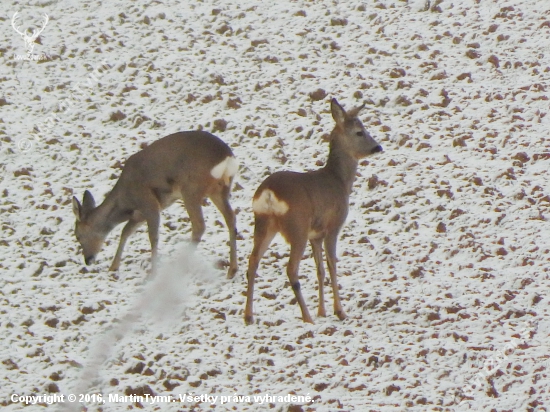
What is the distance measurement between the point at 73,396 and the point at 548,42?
9146mm

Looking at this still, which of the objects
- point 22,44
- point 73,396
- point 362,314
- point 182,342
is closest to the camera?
point 73,396

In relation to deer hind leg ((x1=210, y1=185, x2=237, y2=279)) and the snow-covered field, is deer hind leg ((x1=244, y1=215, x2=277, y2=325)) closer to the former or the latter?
the snow-covered field

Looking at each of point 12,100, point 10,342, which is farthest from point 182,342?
point 12,100

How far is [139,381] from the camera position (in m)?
6.89

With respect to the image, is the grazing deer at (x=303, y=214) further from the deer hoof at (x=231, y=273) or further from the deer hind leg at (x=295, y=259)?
the deer hoof at (x=231, y=273)

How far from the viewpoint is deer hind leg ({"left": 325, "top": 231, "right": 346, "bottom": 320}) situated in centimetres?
802

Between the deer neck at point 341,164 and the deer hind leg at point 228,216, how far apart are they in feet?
3.82

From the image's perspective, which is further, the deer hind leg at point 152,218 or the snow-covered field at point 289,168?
the deer hind leg at point 152,218

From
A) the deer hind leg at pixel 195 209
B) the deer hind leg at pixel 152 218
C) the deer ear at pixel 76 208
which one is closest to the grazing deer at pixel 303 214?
the deer hind leg at pixel 195 209

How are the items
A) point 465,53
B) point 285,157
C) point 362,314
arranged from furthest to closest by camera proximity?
1. point 465,53
2. point 285,157
3. point 362,314

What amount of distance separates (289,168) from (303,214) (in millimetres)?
3323

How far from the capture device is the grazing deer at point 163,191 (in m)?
9.16

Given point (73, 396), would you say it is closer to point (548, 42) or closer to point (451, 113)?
point (451, 113)

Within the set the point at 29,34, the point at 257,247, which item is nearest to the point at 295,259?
the point at 257,247
